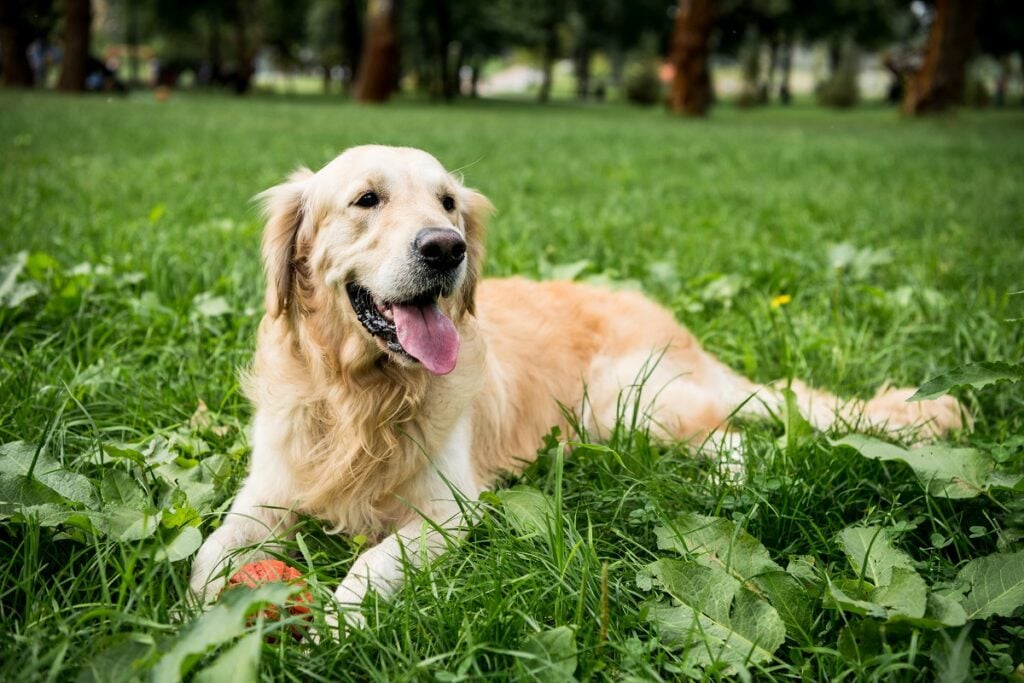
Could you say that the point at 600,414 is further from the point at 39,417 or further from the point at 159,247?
the point at 159,247

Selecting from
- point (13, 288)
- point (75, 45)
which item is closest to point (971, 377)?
point (13, 288)

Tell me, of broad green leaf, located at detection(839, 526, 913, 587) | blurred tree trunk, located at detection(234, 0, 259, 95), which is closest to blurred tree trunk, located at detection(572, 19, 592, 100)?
blurred tree trunk, located at detection(234, 0, 259, 95)

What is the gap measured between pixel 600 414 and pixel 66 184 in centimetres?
533

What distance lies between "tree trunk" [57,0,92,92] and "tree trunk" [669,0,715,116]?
16764 mm

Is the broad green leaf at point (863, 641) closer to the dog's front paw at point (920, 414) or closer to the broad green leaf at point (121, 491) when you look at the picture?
the dog's front paw at point (920, 414)

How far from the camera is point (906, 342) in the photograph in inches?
136

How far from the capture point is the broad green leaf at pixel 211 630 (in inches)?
48.8

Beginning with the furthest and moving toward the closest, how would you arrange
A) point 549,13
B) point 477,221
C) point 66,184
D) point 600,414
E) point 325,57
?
point 325,57
point 549,13
point 66,184
point 600,414
point 477,221

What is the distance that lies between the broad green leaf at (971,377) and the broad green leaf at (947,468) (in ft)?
0.68

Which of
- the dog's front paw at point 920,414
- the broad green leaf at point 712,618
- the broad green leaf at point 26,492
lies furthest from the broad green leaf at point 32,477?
the dog's front paw at point 920,414

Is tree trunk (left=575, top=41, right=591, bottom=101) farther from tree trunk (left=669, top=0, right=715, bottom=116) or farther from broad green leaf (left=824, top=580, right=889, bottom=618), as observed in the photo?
broad green leaf (left=824, top=580, right=889, bottom=618)

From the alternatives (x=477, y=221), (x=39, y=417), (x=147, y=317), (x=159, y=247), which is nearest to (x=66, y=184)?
(x=159, y=247)

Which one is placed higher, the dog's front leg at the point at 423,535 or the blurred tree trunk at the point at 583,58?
the blurred tree trunk at the point at 583,58

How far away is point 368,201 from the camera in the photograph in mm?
2330
